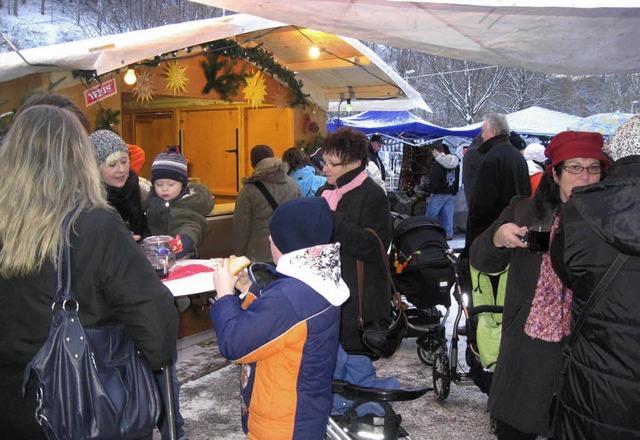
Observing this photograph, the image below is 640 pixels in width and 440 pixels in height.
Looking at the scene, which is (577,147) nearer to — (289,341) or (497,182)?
(289,341)

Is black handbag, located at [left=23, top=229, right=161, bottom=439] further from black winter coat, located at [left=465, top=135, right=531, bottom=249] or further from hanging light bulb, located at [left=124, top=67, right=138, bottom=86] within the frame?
black winter coat, located at [left=465, top=135, right=531, bottom=249]

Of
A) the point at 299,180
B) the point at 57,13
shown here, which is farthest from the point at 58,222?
the point at 57,13

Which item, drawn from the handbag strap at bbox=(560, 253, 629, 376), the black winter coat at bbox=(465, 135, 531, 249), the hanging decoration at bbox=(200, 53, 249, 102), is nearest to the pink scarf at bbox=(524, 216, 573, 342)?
the handbag strap at bbox=(560, 253, 629, 376)

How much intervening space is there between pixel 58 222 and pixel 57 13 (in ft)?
107

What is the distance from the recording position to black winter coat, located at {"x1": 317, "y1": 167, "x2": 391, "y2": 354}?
12.1ft

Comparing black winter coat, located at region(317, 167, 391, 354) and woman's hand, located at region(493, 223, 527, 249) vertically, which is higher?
woman's hand, located at region(493, 223, 527, 249)

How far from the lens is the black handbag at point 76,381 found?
186 cm

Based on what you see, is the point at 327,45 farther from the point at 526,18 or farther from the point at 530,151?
the point at 526,18

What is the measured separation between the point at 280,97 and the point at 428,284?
339 cm

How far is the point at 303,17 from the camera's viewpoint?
298cm

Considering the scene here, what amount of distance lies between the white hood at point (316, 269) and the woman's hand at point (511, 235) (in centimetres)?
93

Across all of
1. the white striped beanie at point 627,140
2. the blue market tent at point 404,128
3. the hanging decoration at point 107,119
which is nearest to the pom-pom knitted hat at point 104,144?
the hanging decoration at point 107,119

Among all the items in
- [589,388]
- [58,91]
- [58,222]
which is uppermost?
[58,91]

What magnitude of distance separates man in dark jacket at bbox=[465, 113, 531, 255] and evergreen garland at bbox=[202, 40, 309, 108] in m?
2.54
